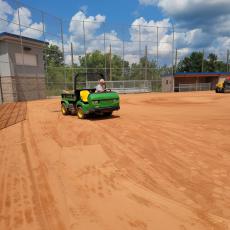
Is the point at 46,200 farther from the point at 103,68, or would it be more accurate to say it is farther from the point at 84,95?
the point at 103,68

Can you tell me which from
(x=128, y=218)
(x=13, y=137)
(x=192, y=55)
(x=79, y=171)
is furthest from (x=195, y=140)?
(x=192, y=55)

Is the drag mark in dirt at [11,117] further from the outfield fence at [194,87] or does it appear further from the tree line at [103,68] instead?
the outfield fence at [194,87]

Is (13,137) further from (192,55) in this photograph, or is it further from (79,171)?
(192,55)

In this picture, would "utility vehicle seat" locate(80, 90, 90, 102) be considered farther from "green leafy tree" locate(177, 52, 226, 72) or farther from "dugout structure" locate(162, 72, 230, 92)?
"green leafy tree" locate(177, 52, 226, 72)

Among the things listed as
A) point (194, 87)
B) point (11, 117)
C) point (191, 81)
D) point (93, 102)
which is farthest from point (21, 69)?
point (191, 81)

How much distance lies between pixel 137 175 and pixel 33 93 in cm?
2339

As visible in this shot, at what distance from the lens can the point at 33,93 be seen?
25484mm

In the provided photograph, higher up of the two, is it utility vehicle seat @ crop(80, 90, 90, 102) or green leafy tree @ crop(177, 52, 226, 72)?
green leafy tree @ crop(177, 52, 226, 72)

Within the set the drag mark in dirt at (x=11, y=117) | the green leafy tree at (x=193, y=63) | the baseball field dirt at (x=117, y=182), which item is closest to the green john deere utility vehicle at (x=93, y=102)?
the baseball field dirt at (x=117, y=182)

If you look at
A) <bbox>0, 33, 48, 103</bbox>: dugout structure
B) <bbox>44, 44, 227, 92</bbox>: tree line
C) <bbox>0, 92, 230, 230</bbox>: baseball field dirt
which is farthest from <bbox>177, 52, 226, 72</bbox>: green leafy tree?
<bbox>0, 92, 230, 230</bbox>: baseball field dirt

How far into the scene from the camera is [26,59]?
24422 millimetres

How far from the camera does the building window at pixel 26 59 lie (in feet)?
76.7

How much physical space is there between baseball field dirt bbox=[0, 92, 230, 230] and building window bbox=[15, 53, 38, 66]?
1827 centimetres

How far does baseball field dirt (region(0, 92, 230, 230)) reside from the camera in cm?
308
